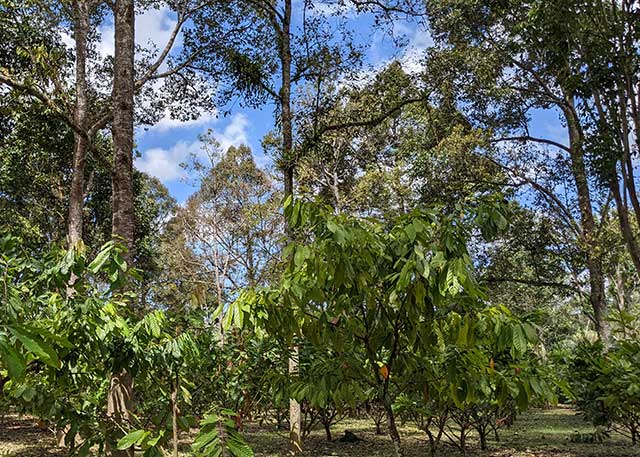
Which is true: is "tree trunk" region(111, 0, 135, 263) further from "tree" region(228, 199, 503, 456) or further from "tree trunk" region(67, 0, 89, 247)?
"tree trunk" region(67, 0, 89, 247)

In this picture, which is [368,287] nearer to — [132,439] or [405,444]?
[132,439]

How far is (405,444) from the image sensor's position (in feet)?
25.5

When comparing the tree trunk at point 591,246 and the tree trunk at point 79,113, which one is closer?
the tree trunk at point 79,113

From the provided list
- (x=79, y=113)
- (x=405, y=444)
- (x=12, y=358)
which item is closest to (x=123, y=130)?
(x=12, y=358)

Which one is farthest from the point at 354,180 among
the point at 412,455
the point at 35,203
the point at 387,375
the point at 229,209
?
the point at 387,375

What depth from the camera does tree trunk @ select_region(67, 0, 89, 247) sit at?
865 centimetres

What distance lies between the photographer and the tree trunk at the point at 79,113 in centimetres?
865

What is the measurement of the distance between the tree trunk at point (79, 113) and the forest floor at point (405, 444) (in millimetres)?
3362

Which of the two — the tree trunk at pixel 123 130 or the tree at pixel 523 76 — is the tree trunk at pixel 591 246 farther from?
the tree trunk at pixel 123 130

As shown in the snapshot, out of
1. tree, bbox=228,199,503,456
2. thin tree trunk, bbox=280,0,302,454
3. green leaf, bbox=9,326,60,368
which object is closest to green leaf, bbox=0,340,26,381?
green leaf, bbox=9,326,60,368

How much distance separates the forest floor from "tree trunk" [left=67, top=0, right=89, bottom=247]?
3362mm

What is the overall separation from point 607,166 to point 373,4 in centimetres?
412

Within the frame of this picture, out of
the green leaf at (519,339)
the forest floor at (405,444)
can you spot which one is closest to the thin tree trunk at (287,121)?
the forest floor at (405,444)

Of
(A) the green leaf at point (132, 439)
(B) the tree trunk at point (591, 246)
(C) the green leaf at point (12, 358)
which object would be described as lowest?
(A) the green leaf at point (132, 439)
